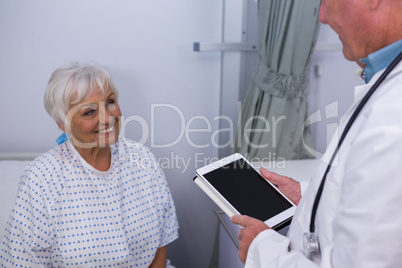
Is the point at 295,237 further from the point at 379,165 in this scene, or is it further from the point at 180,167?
the point at 180,167

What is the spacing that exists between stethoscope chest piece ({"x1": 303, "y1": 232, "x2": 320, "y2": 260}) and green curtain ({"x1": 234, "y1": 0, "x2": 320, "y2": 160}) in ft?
3.30

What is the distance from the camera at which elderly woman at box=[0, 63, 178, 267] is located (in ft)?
Answer: 4.22

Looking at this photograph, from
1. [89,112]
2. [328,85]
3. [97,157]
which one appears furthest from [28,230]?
[328,85]

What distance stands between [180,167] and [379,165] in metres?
1.41

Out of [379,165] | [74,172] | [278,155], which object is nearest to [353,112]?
[379,165]

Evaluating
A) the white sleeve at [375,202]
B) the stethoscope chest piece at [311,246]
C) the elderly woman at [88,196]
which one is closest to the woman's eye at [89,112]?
the elderly woman at [88,196]

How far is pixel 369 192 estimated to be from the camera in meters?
0.61

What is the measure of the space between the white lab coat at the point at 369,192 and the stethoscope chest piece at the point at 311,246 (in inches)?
0.9

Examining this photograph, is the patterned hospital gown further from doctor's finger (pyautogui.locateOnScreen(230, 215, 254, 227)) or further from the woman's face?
doctor's finger (pyautogui.locateOnScreen(230, 215, 254, 227))

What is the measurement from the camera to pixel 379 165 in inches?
23.9

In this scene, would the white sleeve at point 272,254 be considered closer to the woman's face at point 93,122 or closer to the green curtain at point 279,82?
the woman's face at point 93,122

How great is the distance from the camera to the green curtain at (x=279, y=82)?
5.48 feet

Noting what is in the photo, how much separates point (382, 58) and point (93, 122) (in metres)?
0.99

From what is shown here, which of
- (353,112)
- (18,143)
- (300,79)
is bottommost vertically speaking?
(18,143)
